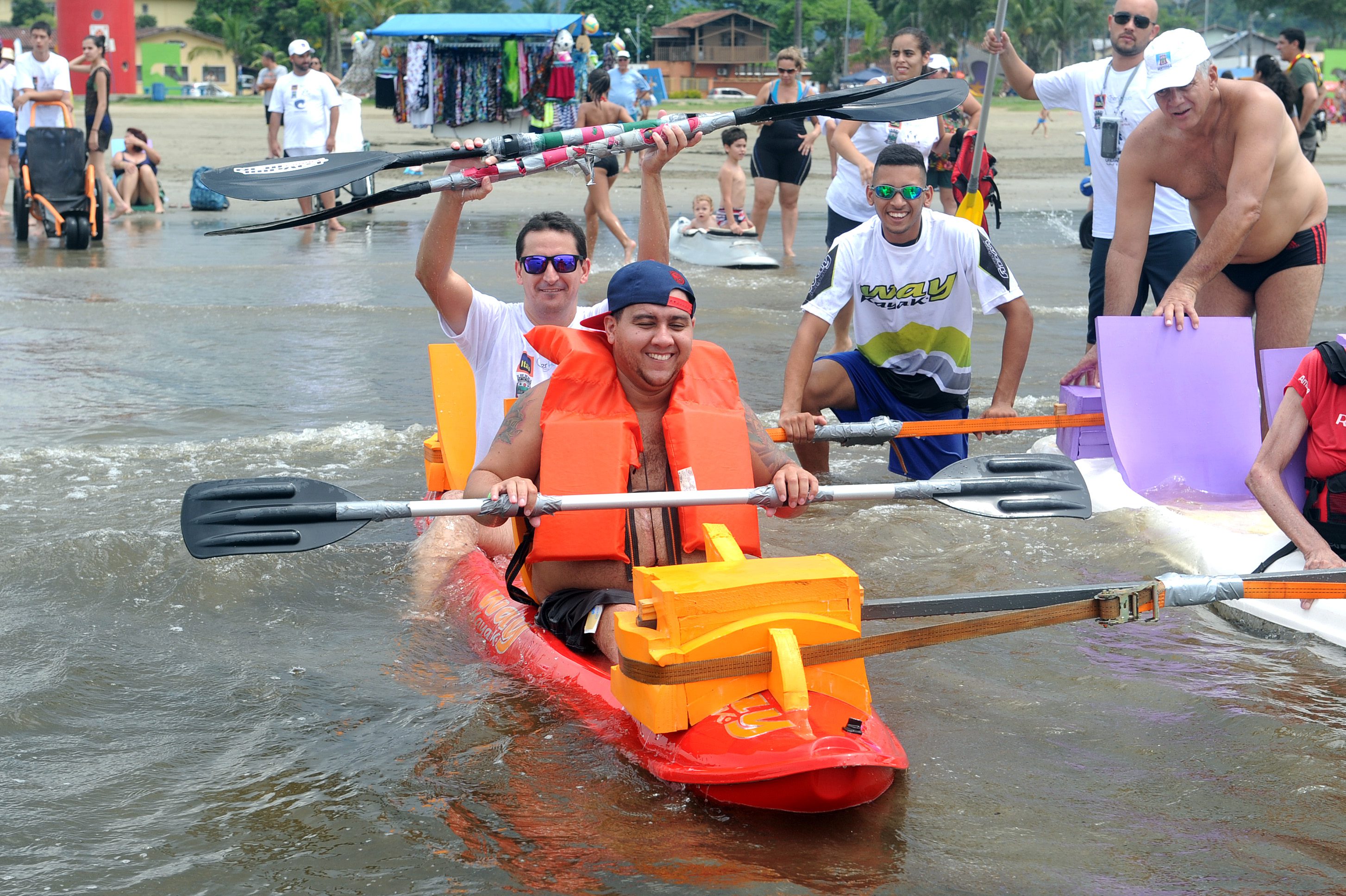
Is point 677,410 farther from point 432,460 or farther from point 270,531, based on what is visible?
point 432,460

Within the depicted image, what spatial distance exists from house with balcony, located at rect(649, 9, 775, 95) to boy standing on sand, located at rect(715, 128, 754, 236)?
74.9 metres

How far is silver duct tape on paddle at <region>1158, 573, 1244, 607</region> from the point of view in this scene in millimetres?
3402

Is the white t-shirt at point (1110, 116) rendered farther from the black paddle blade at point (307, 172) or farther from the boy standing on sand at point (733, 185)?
the boy standing on sand at point (733, 185)

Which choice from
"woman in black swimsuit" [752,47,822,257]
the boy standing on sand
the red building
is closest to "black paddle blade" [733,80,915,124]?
"woman in black swimsuit" [752,47,822,257]

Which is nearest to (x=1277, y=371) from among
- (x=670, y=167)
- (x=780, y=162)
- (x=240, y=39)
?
A: (x=780, y=162)

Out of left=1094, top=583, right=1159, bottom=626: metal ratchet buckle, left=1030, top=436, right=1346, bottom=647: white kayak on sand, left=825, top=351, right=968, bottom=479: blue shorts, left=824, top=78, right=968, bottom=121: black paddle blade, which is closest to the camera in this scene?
left=1094, top=583, right=1159, bottom=626: metal ratchet buckle

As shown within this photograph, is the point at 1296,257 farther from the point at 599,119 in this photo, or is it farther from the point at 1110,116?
the point at 599,119

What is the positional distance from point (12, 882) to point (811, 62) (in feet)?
237

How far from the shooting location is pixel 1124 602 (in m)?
3.32

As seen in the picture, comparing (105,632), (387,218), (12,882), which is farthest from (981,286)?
(387,218)

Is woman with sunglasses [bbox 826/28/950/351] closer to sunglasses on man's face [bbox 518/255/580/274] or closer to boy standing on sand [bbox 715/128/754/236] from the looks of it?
sunglasses on man's face [bbox 518/255/580/274]

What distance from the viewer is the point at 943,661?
435 centimetres

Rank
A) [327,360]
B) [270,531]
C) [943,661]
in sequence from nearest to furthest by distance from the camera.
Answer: [270,531] < [943,661] < [327,360]

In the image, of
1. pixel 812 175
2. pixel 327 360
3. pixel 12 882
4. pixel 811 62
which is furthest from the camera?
pixel 811 62
